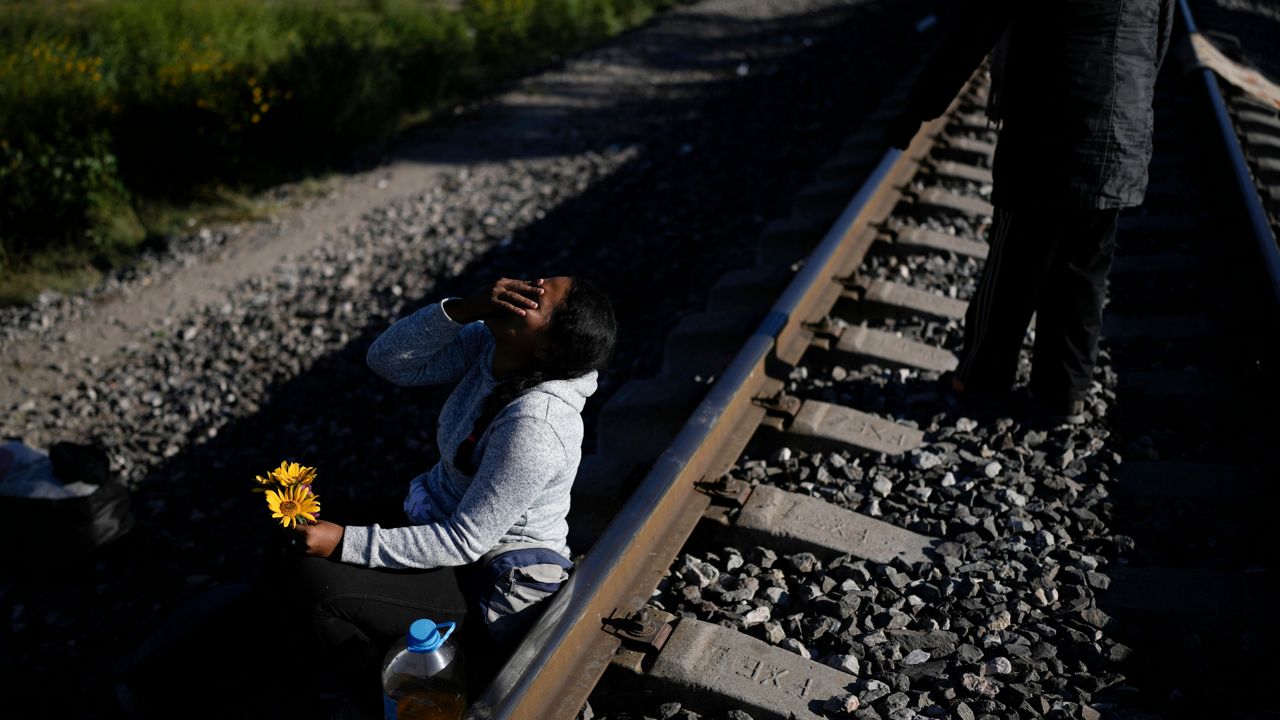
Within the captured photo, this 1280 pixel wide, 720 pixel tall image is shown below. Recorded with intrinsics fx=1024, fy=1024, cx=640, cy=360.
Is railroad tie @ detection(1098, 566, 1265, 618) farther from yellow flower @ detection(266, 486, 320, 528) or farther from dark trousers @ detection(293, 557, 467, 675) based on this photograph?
yellow flower @ detection(266, 486, 320, 528)

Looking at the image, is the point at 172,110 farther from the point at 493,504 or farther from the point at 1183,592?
the point at 1183,592

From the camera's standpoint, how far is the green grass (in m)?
7.25

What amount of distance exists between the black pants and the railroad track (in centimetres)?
19

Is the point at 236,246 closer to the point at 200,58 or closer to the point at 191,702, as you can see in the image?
the point at 200,58

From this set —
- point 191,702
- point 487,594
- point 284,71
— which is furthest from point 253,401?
point 284,71

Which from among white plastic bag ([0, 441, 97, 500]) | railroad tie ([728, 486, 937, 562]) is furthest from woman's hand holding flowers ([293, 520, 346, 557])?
white plastic bag ([0, 441, 97, 500])

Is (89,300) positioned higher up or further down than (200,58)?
further down

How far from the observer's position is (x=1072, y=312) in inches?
142

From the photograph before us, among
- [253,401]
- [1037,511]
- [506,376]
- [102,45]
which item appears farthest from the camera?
[102,45]

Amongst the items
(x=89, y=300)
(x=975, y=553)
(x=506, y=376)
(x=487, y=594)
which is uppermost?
(x=506, y=376)

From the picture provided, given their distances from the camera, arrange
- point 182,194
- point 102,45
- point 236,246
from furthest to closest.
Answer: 1. point 102,45
2. point 182,194
3. point 236,246

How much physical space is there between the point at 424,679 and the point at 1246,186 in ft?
14.8

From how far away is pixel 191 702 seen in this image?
2.89 metres

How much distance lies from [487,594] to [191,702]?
3.25ft
